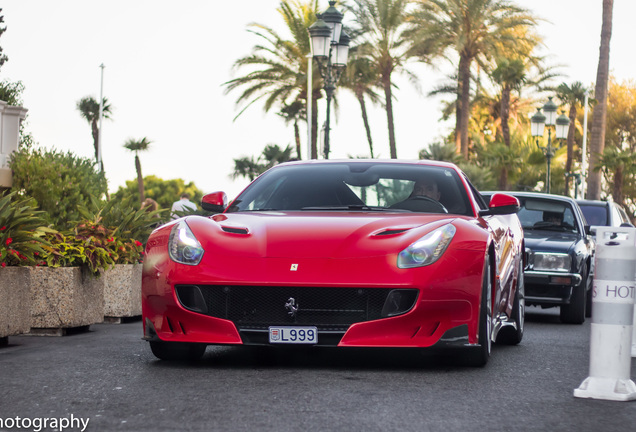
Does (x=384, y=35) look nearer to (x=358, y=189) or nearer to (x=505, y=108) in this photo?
(x=505, y=108)

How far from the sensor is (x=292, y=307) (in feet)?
21.3

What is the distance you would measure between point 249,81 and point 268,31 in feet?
6.69

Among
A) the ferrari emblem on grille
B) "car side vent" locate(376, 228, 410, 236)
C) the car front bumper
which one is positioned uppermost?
"car side vent" locate(376, 228, 410, 236)

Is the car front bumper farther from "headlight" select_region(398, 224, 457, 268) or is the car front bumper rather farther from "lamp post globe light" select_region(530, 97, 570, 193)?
"lamp post globe light" select_region(530, 97, 570, 193)

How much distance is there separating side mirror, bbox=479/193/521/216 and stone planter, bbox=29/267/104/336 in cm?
418

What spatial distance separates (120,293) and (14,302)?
2891 millimetres

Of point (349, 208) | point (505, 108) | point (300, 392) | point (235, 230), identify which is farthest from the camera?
point (505, 108)

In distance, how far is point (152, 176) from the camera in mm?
131500

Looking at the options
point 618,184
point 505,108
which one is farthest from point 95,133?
point 618,184

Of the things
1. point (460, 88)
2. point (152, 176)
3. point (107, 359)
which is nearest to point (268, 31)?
point (460, 88)

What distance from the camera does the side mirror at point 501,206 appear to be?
784 centimetres

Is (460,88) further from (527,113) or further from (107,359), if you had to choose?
(107,359)

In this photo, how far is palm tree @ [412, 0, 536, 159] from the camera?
42344 millimetres

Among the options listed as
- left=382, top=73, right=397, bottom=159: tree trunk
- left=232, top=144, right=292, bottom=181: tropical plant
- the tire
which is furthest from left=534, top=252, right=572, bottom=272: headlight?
left=232, top=144, right=292, bottom=181: tropical plant
